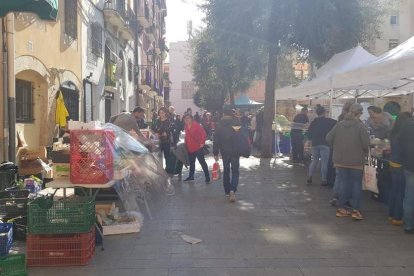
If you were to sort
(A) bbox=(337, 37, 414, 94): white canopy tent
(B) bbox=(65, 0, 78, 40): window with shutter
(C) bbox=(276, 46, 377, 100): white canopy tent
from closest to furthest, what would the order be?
(A) bbox=(337, 37, 414, 94): white canopy tent → (C) bbox=(276, 46, 377, 100): white canopy tent → (B) bbox=(65, 0, 78, 40): window with shutter

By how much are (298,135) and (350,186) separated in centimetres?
712

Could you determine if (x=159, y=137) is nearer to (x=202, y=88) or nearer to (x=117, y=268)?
(x=117, y=268)

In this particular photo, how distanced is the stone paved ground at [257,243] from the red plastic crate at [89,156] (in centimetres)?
85

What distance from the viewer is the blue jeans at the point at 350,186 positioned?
7.13 metres

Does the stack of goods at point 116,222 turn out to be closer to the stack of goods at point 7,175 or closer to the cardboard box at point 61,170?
the cardboard box at point 61,170

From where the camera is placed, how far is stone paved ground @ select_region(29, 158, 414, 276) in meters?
4.98

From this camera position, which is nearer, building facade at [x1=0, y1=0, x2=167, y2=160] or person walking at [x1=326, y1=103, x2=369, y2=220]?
person walking at [x1=326, y1=103, x2=369, y2=220]

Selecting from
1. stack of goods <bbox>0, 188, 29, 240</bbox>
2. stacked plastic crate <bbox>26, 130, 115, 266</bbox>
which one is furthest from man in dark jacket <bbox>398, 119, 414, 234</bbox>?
stack of goods <bbox>0, 188, 29, 240</bbox>

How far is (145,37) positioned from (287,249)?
31.2 m

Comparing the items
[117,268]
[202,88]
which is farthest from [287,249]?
[202,88]

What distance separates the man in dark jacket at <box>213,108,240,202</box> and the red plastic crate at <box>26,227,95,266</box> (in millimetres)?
3861

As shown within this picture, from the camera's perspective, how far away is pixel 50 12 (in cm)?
600

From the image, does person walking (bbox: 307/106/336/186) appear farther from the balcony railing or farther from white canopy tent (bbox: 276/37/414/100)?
the balcony railing

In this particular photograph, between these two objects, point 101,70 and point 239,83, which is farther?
point 239,83
